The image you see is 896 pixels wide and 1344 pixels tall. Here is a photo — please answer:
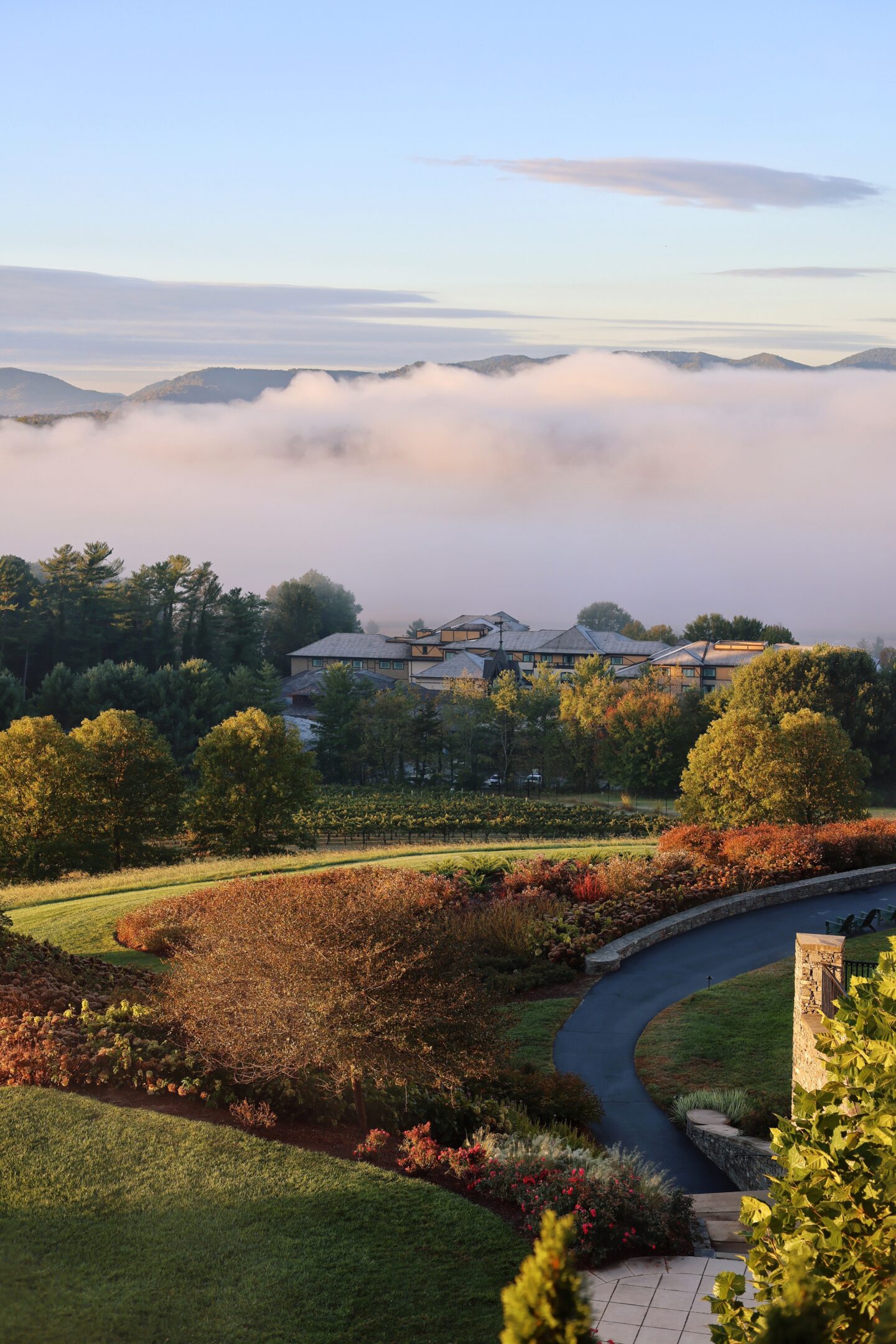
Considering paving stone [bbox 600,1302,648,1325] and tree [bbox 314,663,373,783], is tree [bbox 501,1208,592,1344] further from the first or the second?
tree [bbox 314,663,373,783]

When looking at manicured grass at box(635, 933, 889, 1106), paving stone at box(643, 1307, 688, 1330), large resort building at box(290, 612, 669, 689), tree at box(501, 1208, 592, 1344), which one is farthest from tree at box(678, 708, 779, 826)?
large resort building at box(290, 612, 669, 689)

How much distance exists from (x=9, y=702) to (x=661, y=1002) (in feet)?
165

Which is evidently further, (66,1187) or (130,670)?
(130,670)

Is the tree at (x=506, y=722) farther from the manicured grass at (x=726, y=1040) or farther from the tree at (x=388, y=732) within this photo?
the manicured grass at (x=726, y=1040)

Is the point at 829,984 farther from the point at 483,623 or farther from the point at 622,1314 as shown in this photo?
the point at 483,623

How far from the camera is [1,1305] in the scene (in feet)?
23.9

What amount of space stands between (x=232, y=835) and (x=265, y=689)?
3480 centimetres

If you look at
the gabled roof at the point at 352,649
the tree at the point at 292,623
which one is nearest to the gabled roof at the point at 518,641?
the gabled roof at the point at 352,649

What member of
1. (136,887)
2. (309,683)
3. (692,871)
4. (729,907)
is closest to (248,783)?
(136,887)

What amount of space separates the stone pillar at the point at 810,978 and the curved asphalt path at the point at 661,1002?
72.7 inches

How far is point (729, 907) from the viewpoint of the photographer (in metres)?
21.5

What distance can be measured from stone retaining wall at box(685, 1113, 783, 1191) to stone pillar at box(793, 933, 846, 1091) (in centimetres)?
99

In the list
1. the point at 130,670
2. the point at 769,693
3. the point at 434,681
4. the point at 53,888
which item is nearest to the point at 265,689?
the point at 130,670

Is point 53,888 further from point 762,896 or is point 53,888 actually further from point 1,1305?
point 1,1305
